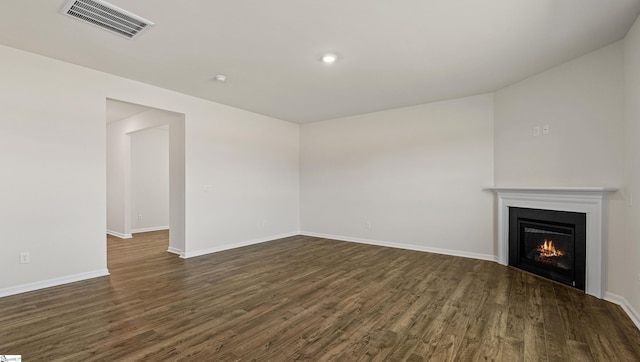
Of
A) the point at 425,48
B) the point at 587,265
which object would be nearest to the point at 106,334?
the point at 425,48

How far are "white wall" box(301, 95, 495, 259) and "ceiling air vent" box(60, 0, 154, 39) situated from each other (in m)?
4.17

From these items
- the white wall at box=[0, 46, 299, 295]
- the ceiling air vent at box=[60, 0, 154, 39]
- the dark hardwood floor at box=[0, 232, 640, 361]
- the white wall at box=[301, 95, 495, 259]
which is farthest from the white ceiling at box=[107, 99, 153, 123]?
the white wall at box=[301, 95, 495, 259]

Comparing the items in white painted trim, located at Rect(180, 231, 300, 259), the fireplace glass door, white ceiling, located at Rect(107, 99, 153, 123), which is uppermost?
white ceiling, located at Rect(107, 99, 153, 123)

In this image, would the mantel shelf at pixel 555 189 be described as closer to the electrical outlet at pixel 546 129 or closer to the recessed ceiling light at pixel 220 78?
the electrical outlet at pixel 546 129

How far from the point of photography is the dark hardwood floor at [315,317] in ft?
6.75

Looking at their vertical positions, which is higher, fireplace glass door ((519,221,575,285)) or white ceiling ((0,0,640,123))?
white ceiling ((0,0,640,123))

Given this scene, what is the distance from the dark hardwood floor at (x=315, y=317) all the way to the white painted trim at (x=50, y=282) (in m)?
0.12

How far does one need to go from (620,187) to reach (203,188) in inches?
211

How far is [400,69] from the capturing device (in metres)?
3.59

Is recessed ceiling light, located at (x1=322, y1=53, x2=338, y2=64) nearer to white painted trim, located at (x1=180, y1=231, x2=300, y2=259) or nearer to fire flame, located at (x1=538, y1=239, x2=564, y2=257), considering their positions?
fire flame, located at (x1=538, y1=239, x2=564, y2=257)

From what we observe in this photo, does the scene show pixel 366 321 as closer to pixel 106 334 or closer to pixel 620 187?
pixel 106 334

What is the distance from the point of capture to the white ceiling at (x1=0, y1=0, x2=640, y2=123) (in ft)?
7.74

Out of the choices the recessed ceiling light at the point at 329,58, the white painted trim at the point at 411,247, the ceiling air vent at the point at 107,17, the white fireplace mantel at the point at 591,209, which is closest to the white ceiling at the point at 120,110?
the ceiling air vent at the point at 107,17

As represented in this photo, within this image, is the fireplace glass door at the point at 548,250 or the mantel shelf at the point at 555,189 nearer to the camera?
the mantel shelf at the point at 555,189
